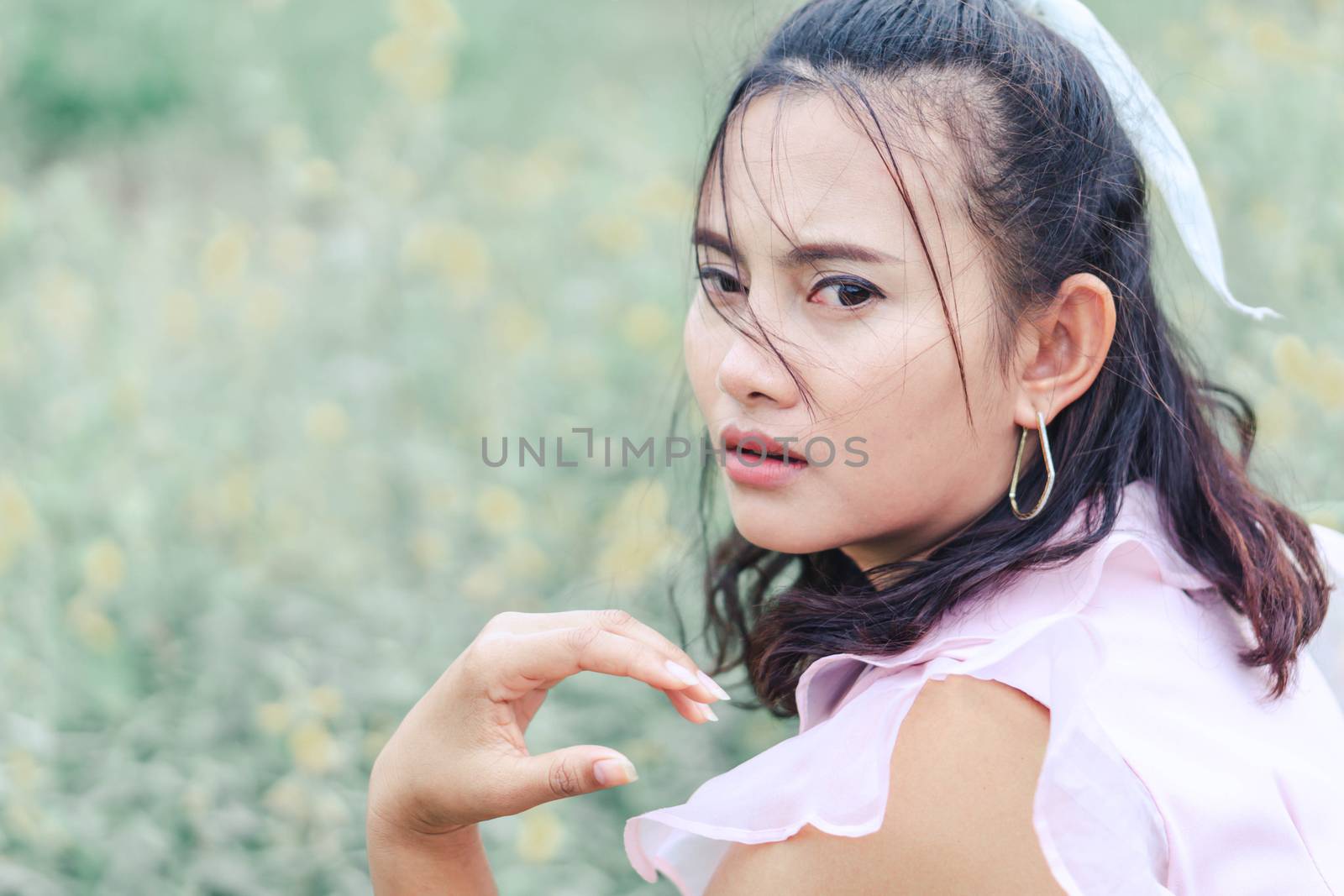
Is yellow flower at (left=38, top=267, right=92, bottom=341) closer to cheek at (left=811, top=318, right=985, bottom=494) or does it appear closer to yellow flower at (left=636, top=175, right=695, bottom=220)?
yellow flower at (left=636, top=175, right=695, bottom=220)

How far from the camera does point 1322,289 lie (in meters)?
2.33

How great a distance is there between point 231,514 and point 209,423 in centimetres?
32

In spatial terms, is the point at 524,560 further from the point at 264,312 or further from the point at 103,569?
the point at 264,312

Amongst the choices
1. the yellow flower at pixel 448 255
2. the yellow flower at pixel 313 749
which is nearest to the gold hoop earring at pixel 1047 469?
the yellow flower at pixel 313 749

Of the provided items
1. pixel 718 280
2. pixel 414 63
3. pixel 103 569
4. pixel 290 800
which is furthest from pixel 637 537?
pixel 414 63

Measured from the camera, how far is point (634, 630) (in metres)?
1.15

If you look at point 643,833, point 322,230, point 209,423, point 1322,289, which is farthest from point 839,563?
point 322,230

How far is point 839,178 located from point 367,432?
179 cm

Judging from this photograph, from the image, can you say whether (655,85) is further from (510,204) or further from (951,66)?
(951,66)

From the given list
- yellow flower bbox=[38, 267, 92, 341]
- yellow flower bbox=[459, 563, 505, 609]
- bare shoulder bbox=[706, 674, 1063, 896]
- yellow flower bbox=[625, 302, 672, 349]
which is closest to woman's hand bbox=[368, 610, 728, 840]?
bare shoulder bbox=[706, 674, 1063, 896]

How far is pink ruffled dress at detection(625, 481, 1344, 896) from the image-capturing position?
1009mm

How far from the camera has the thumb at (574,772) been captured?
42.3 inches

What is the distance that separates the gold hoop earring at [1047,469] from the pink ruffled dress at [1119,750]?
0.08 meters

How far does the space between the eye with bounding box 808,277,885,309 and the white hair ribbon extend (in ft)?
1.48
